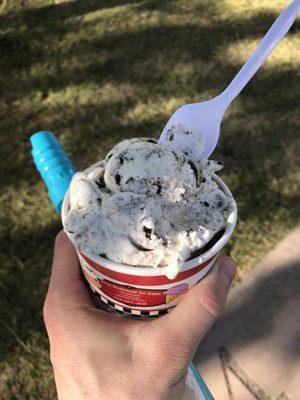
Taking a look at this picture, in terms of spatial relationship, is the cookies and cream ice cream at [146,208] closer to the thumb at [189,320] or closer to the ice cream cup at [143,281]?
the ice cream cup at [143,281]

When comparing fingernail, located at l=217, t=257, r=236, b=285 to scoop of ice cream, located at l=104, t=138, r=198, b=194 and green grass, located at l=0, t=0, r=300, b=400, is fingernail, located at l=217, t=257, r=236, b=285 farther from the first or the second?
green grass, located at l=0, t=0, r=300, b=400

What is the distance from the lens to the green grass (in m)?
2.66

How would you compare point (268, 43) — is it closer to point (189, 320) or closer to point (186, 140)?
point (186, 140)

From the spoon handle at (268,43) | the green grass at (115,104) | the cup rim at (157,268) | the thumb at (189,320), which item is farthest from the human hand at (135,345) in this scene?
the green grass at (115,104)

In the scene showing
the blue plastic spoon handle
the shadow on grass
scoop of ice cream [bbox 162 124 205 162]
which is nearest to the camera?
scoop of ice cream [bbox 162 124 205 162]

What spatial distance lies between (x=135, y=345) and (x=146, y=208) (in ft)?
1.33

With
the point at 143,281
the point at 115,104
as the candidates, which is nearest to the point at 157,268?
the point at 143,281

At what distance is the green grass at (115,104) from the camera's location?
266 cm

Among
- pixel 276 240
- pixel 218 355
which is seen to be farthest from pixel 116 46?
pixel 218 355

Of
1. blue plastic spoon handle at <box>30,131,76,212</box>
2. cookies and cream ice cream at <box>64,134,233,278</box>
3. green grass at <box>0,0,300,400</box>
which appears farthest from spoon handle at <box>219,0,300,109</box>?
green grass at <box>0,0,300,400</box>

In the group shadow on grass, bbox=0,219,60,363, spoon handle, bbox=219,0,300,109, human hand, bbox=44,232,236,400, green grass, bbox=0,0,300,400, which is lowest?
shadow on grass, bbox=0,219,60,363

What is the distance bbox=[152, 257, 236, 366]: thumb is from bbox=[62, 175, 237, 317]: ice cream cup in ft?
0.10

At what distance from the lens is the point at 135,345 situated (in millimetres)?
1297

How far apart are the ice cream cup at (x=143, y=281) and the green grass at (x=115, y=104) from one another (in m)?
1.30
